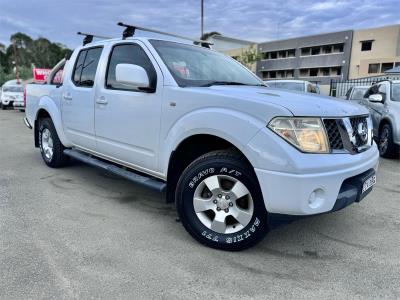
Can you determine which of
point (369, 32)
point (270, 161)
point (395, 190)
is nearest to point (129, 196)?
point (270, 161)

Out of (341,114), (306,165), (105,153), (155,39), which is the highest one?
(155,39)

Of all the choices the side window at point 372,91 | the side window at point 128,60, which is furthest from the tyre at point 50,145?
the side window at point 372,91

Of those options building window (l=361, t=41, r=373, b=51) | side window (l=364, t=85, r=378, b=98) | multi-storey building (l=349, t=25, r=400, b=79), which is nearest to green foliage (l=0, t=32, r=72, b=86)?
multi-storey building (l=349, t=25, r=400, b=79)

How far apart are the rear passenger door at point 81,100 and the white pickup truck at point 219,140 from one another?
1.4 inches

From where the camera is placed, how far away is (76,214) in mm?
3801

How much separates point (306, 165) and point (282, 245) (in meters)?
0.98

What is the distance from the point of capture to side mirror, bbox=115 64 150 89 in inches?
133

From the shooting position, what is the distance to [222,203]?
9.83 ft

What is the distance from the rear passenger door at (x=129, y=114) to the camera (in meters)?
3.46

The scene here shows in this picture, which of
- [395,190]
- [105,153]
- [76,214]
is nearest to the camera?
[76,214]

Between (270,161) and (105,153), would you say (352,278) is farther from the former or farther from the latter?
(105,153)

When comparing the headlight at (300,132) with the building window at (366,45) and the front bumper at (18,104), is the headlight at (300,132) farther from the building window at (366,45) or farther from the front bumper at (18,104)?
the building window at (366,45)

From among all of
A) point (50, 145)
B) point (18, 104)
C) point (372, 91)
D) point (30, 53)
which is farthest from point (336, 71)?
point (30, 53)

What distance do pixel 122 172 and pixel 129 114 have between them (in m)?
0.66
